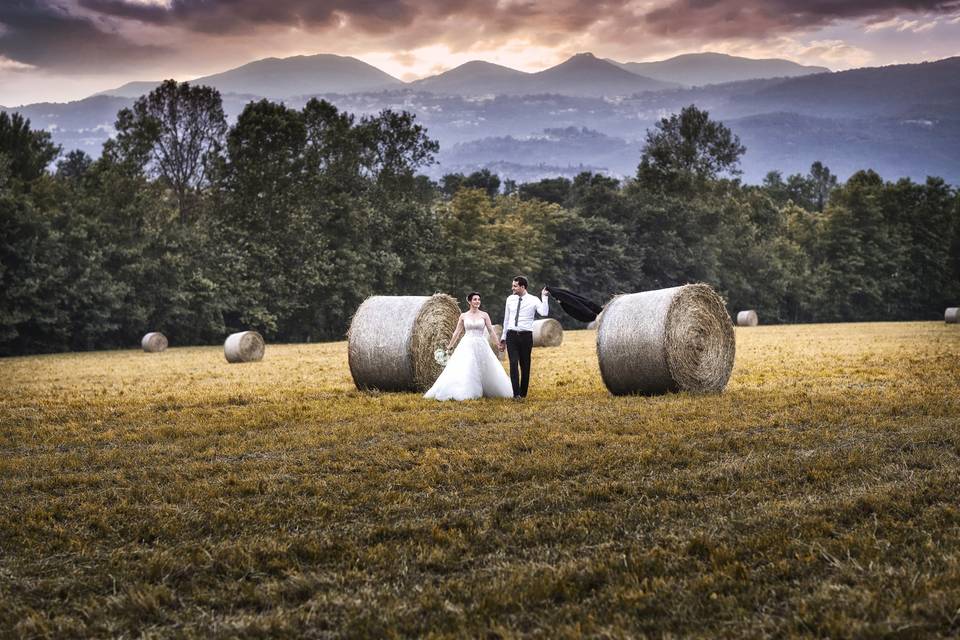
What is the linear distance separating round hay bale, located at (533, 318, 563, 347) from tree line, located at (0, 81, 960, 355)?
58.4 ft

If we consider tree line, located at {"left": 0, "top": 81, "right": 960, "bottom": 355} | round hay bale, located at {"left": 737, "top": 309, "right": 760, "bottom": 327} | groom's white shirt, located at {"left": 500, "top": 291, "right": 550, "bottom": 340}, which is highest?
tree line, located at {"left": 0, "top": 81, "right": 960, "bottom": 355}

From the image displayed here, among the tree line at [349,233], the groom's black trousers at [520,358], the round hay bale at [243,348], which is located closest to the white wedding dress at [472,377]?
the groom's black trousers at [520,358]

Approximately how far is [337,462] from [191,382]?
1227 centimetres

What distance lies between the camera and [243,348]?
29.4 m

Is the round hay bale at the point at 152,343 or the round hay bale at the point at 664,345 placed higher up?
the round hay bale at the point at 664,345

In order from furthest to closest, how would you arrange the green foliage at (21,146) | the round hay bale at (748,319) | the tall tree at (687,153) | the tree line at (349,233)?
the tall tree at (687,153) < the round hay bale at (748,319) < the green foliage at (21,146) < the tree line at (349,233)

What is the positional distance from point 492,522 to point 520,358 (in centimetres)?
861

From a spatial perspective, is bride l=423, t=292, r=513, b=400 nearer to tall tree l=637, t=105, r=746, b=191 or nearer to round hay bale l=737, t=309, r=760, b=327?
round hay bale l=737, t=309, r=760, b=327

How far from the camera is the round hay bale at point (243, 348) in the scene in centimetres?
2919

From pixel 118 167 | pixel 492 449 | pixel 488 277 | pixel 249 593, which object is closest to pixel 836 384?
pixel 492 449

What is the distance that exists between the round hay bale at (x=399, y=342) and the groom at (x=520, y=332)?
2.32 meters

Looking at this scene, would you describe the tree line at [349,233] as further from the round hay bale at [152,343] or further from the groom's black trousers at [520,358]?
the groom's black trousers at [520,358]

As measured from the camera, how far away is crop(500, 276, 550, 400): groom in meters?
15.3

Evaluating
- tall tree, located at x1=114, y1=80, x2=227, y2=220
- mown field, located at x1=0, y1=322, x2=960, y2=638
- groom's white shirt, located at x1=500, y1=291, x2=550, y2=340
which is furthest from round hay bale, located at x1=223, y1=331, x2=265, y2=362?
tall tree, located at x1=114, y1=80, x2=227, y2=220
